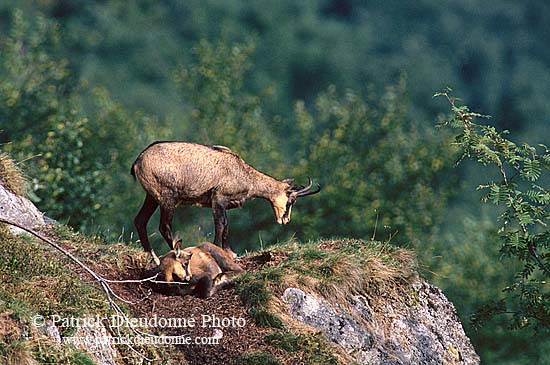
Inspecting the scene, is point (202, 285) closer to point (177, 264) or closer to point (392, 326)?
point (177, 264)

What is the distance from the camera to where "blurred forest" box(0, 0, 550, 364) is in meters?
27.1

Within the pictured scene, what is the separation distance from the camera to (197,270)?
11281mm

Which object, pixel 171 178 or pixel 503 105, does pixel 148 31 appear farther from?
pixel 171 178

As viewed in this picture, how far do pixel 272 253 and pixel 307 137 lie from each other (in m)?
23.2

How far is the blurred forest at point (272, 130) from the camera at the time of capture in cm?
2709

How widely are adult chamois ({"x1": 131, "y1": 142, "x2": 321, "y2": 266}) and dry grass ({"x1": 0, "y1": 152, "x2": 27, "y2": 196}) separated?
1.61 m

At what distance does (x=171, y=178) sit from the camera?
1241cm

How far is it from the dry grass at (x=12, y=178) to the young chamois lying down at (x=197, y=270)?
111 inches

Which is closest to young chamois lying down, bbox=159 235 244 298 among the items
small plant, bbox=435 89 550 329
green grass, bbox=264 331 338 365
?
green grass, bbox=264 331 338 365

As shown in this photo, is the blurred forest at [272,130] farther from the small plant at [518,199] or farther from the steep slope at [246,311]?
the steep slope at [246,311]

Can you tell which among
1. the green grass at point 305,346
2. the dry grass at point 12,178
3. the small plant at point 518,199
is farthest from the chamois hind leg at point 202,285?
the small plant at point 518,199

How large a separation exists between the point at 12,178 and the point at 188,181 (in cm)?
236

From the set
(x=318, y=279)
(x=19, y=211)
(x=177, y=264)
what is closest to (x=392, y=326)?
(x=318, y=279)

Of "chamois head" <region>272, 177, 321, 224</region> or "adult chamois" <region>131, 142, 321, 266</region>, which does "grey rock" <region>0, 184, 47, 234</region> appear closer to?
"adult chamois" <region>131, 142, 321, 266</region>
